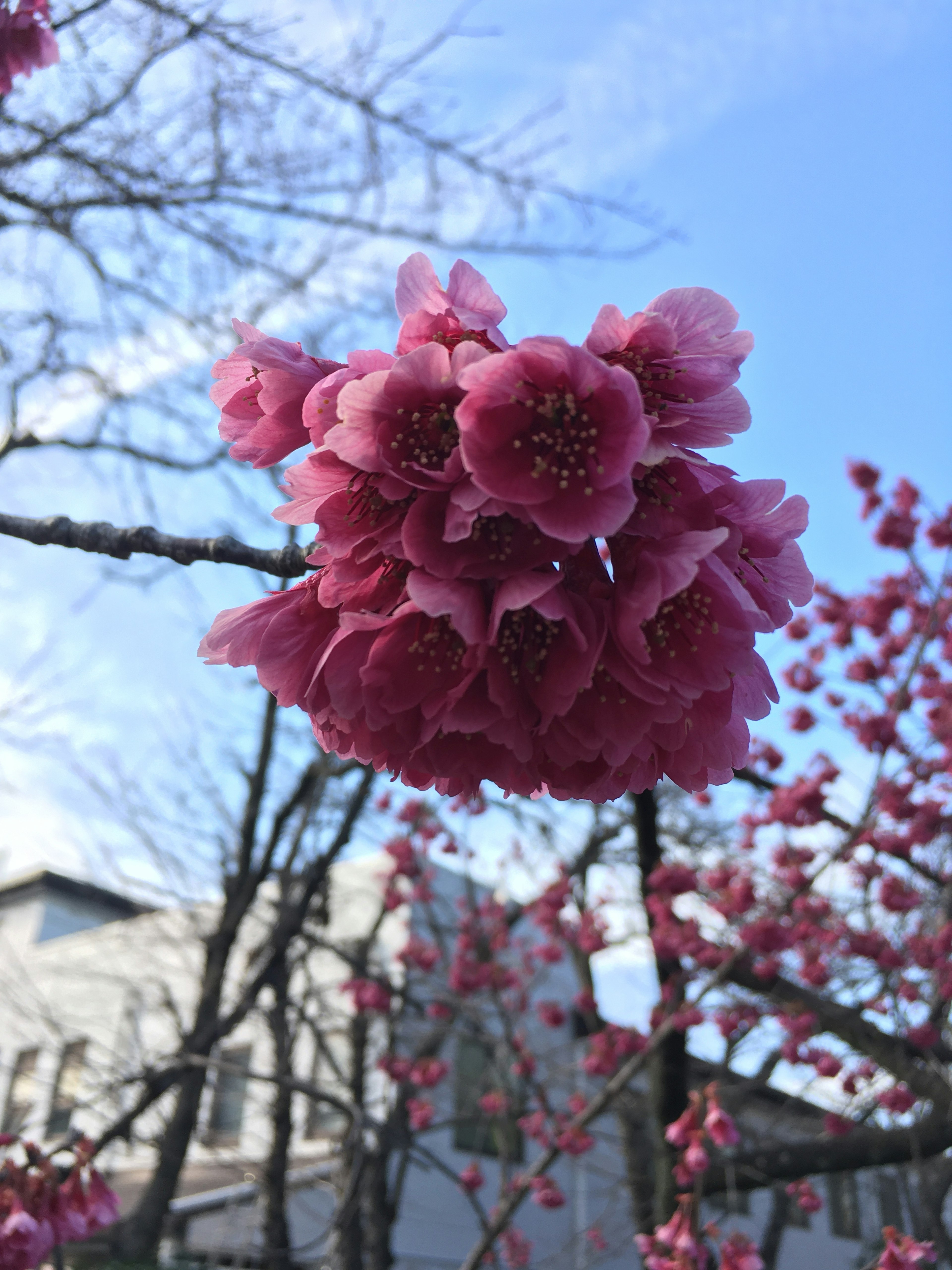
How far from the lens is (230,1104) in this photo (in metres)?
13.7

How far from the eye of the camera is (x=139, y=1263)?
17.5ft

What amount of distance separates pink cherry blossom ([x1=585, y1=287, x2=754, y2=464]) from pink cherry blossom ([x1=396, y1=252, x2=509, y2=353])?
141mm

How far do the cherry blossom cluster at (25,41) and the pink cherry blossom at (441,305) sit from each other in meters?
2.59

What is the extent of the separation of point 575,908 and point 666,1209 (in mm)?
3936

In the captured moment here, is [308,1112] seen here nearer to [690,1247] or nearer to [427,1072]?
[427,1072]

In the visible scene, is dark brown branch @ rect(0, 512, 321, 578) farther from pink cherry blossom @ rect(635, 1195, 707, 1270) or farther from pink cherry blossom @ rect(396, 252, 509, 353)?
pink cherry blossom @ rect(635, 1195, 707, 1270)

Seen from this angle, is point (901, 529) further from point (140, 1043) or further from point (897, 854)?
point (140, 1043)

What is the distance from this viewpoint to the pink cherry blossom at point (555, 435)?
100cm

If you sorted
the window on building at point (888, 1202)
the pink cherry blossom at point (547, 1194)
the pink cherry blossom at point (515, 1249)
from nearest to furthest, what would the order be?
the pink cherry blossom at point (547, 1194), the pink cherry blossom at point (515, 1249), the window on building at point (888, 1202)

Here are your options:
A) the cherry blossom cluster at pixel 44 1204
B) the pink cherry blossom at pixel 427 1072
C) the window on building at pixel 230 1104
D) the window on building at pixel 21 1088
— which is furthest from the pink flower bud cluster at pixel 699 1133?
the window on building at pixel 21 1088

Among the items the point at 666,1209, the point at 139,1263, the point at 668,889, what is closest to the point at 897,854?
the point at 668,889

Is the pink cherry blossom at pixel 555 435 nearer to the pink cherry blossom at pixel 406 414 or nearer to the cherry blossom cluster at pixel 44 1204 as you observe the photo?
the pink cherry blossom at pixel 406 414

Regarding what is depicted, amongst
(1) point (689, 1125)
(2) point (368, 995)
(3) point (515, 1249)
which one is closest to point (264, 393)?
(1) point (689, 1125)

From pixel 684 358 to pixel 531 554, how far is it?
330mm
